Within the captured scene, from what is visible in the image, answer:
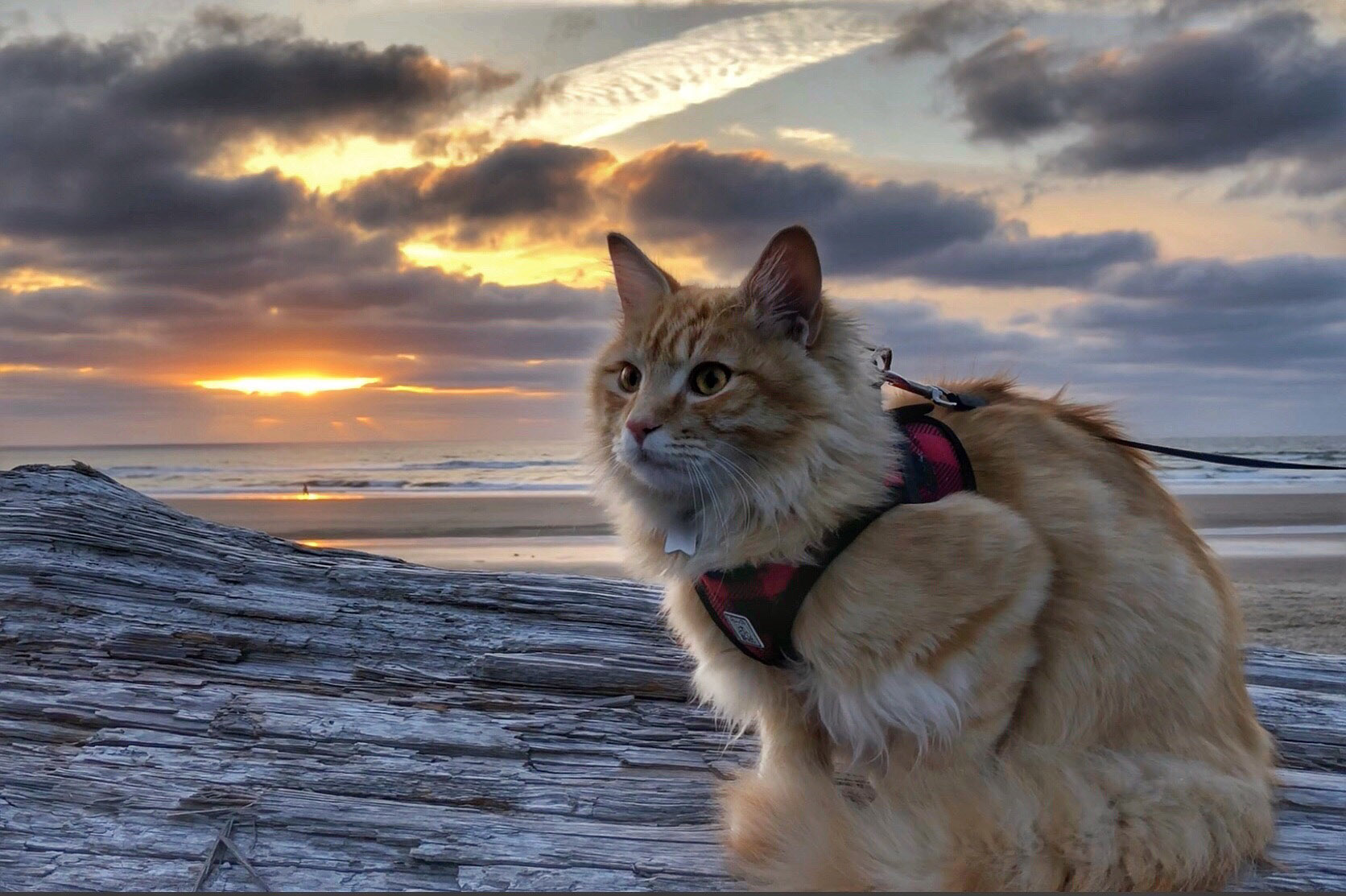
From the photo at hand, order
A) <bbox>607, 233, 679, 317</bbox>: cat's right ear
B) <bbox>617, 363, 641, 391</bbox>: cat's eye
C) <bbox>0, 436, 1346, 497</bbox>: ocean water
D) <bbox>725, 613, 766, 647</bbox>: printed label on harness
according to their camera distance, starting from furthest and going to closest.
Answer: <bbox>0, 436, 1346, 497</bbox>: ocean water < <bbox>607, 233, 679, 317</bbox>: cat's right ear < <bbox>617, 363, 641, 391</bbox>: cat's eye < <bbox>725, 613, 766, 647</bbox>: printed label on harness

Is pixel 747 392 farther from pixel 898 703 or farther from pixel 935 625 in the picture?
pixel 898 703

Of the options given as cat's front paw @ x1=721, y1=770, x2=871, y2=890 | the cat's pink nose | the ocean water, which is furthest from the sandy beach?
the cat's pink nose

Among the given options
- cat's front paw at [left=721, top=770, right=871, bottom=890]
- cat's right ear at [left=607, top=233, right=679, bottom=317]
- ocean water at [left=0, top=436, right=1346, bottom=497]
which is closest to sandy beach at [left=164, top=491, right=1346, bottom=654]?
ocean water at [left=0, top=436, right=1346, bottom=497]

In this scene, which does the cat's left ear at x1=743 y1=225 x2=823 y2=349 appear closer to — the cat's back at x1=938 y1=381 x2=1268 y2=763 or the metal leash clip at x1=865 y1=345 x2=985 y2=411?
the metal leash clip at x1=865 y1=345 x2=985 y2=411

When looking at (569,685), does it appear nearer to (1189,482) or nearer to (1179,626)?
(1179,626)

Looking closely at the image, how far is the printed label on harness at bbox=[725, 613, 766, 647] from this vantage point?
6.89 feet

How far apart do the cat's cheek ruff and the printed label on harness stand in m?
0.15

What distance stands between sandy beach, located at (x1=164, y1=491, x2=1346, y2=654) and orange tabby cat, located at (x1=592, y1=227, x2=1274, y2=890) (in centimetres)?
552

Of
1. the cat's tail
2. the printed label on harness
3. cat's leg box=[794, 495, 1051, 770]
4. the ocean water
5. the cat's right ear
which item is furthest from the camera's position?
the ocean water

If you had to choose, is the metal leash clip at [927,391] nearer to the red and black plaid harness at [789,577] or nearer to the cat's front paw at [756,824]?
the red and black plaid harness at [789,577]

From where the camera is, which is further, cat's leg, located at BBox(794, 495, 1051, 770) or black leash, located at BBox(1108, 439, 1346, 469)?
black leash, located at BBox(1108, 439, 1346, 469)

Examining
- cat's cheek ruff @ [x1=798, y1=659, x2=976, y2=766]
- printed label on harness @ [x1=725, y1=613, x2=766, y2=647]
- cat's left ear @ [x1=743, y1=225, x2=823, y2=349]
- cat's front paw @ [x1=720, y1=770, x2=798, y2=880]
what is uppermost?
cat's left ear @ [x1=743, y1=225, x2=823, y2=349]

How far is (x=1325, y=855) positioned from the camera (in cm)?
203

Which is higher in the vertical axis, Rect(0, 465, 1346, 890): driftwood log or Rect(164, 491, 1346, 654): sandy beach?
Rect(0, 465, 1346, 890): driftwood log
